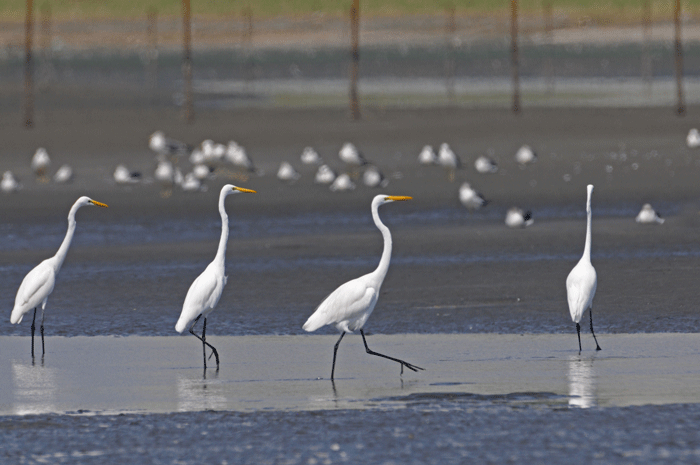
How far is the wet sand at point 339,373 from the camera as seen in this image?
951 centimetres

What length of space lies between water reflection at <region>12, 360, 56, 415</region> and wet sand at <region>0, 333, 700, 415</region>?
1 centimetres

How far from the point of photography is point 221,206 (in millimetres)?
12469

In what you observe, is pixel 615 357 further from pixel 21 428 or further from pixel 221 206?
pixel 21 428

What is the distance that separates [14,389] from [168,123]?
99.9ft

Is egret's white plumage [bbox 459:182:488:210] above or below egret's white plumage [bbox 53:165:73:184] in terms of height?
below

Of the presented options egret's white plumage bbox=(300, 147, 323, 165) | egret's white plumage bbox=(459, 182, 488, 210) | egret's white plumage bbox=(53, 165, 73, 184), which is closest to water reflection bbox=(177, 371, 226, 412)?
egret's white plumage bbox=(459, 182, 488, 210)

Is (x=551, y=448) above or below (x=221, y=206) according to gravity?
below

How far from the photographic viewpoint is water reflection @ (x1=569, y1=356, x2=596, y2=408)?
928cm

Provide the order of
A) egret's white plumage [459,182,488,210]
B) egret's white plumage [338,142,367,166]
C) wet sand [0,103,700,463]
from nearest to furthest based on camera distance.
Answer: wet sand [0,103,700,463], egret's white plumage [459,182,488,210], egret's white plumage [338,142,367,166]

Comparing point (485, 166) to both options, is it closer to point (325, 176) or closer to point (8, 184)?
point (325, 176)

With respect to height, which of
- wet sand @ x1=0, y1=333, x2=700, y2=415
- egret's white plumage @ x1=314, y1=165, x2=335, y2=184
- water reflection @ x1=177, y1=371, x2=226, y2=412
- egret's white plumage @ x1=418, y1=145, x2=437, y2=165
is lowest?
water reflection @ x1=177, y1=371, x2=226, y2=412

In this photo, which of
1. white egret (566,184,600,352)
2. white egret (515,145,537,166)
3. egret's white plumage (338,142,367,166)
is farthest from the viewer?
egret's white plumage (338,142,367,166)

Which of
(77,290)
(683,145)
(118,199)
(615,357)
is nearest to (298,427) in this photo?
(615,357)

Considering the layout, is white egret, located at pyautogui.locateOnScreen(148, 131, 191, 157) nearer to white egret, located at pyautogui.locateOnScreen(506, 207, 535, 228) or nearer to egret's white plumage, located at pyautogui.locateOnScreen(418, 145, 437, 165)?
egret's white plumage, located at pyautogui.locateOnScreen(418, 145, 437, 165)
